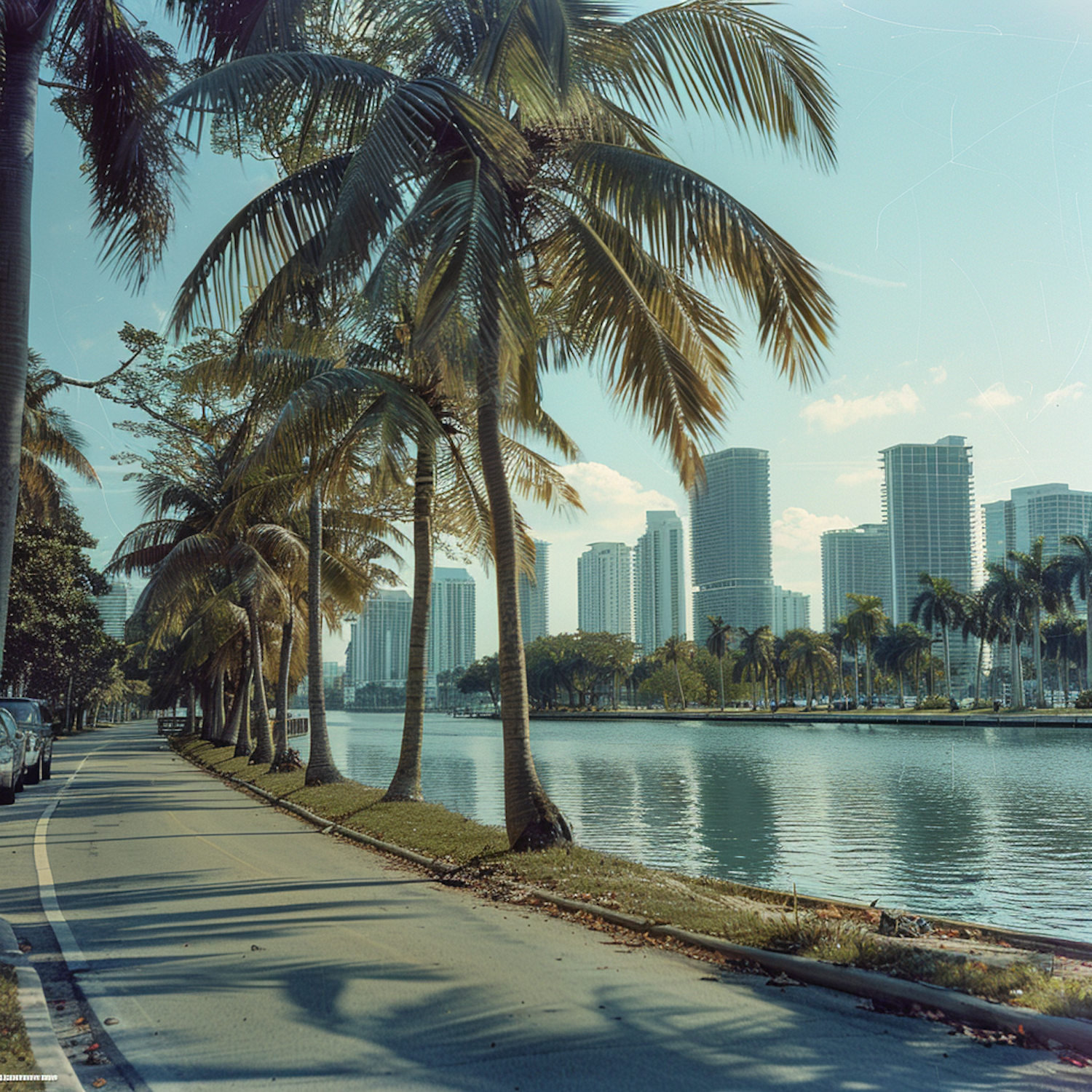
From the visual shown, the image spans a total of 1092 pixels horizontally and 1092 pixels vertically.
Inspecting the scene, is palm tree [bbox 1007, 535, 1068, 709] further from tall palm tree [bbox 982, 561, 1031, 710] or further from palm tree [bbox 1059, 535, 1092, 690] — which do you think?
tall palm tree [bbox 982, 561, 1031, 710]

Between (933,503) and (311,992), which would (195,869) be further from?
(933,503)

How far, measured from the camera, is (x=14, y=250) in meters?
7.62

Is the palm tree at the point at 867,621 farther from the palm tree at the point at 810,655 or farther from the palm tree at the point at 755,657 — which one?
the palm tree at the point at 755,657

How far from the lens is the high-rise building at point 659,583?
177 m

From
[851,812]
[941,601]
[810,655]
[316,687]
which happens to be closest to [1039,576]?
[941,601]

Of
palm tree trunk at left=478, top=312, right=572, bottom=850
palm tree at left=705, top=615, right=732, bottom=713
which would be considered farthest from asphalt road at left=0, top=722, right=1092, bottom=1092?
palm tree at left=705, top=615, right=732, bottom=713

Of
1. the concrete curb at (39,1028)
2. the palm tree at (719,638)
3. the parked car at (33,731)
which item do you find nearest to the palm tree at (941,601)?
the palm tree at (719,638)

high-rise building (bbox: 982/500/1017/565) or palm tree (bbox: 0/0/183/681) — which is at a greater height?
high-rise building (bbox: 982/500/1017/565)

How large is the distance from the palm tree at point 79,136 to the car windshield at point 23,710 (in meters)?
17.8

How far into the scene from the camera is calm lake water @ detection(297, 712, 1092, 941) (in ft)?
48.4

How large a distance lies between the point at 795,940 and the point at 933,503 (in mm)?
103237

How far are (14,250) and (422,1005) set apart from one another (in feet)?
20.4

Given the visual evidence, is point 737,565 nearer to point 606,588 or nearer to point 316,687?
point 606,588

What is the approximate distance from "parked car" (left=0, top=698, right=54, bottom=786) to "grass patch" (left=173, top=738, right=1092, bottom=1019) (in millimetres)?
10140
